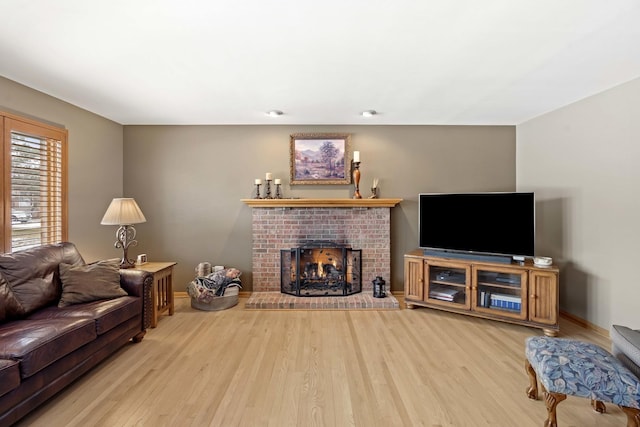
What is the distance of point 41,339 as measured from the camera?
75.4 inches

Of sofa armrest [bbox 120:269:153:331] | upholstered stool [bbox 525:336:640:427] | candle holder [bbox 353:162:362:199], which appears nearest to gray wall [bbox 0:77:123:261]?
sofa armrest [bbox 120:269:153:331]

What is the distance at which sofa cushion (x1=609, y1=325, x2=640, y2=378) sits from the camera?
179cm

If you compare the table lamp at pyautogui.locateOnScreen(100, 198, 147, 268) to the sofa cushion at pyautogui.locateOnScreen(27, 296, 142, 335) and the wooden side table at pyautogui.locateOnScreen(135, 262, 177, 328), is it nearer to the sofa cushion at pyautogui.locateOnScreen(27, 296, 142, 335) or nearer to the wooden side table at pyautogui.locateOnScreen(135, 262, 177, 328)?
the wooden side table at pyautogui.locateOnScreen(135, 262, 177, 328)

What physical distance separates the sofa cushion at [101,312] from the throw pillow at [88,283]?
2.7 inches

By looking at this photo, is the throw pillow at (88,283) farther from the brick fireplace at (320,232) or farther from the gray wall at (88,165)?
the brick fireplace at (320,232)

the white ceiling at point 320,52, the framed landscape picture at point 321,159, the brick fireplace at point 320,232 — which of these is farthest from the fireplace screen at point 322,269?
the white ceiling at point 320,52

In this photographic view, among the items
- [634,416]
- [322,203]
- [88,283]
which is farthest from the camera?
[322,203]

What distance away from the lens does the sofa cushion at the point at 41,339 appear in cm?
179

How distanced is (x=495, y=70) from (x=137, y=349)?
4.11m

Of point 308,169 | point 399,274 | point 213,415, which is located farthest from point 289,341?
point 308,169

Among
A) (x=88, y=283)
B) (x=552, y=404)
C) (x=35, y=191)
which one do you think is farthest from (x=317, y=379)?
(x=35, y=191)

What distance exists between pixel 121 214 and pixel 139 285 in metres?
0.88

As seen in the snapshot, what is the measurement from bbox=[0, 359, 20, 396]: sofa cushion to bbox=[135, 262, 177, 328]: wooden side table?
1.44m

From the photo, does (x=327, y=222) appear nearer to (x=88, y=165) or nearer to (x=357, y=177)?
(x=357, y=177)
